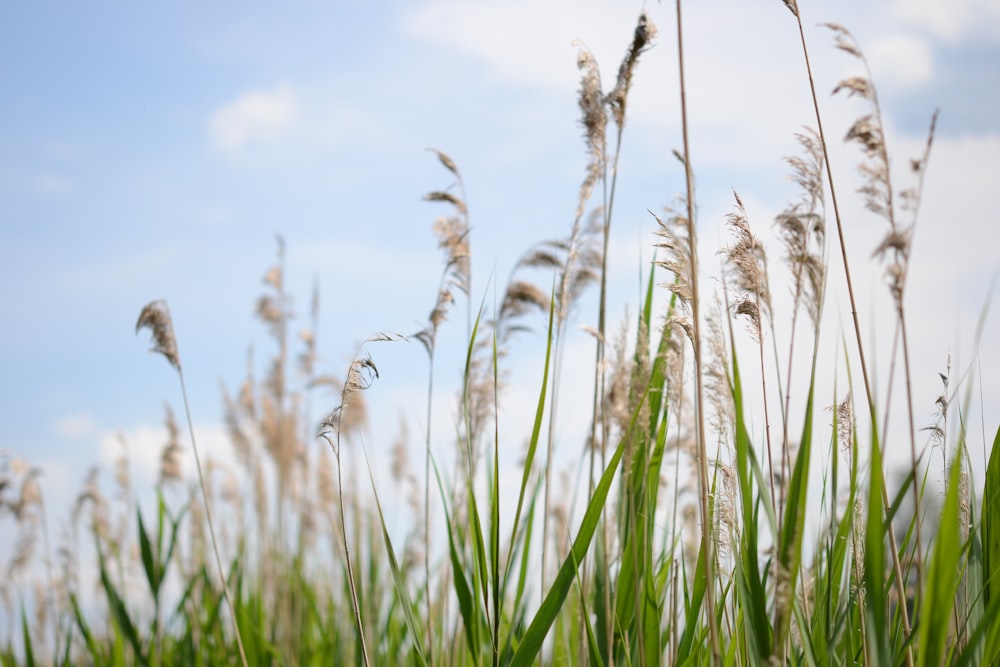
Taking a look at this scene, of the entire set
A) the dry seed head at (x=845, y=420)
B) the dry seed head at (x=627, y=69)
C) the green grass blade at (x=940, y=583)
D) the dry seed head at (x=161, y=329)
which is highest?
the dry seed head at (x=627, y=69)

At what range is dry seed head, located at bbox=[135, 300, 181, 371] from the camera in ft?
9.00

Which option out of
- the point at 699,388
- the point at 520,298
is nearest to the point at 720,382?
the point at 699,388

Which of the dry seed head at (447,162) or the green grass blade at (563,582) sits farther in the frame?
the dry seed head at (447,162)

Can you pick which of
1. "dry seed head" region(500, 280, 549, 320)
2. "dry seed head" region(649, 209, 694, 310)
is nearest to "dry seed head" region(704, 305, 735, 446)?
"dry seed head" region(649, 209, 694, 310)

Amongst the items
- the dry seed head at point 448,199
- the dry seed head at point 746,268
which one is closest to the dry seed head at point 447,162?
the dry seed head at point 448,199

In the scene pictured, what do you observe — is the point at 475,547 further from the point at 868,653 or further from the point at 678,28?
the point at 678,28

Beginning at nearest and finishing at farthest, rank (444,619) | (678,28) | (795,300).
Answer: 1. (678,28)
2. (795,300)
3. (444,619)

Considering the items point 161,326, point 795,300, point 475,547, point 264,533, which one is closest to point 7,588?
point 264,533

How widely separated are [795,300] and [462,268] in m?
1.22

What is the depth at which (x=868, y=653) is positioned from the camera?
64.7 inches

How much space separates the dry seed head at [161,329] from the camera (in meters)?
2.74

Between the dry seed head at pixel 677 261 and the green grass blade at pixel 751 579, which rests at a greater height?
the dry seed head at pixel 677 261

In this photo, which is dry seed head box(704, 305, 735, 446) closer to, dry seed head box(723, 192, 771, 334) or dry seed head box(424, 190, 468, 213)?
dry seed head box(723, 192, 771, 334)

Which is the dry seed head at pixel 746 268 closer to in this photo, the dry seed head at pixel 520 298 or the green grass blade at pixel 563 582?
the green grass blade at pixel 563 582
